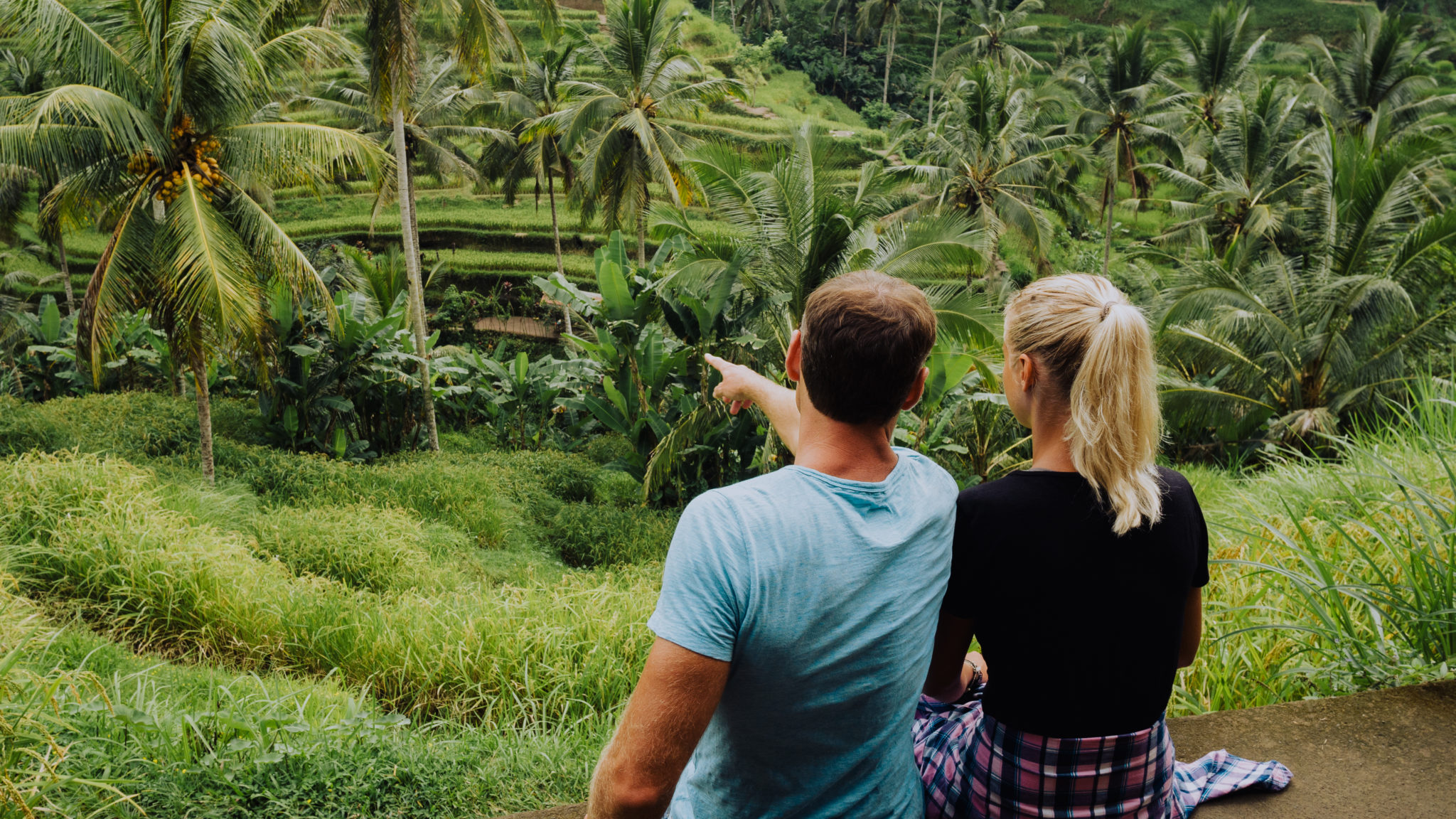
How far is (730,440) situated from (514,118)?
21063 millimetres

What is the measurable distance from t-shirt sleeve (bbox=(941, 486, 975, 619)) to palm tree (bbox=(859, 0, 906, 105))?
46.7 meters

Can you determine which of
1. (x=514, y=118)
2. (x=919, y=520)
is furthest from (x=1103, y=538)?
(x=514, y=118)

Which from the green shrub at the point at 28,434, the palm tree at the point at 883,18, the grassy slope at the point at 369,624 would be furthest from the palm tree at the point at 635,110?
the palm tree at the point at 883,18

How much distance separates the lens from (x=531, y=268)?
96.7 ft

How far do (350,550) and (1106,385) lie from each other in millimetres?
6716

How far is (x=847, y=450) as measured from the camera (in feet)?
4.17

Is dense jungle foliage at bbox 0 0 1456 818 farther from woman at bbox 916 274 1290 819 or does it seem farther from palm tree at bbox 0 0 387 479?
woman at bbox 916 274 1290 819

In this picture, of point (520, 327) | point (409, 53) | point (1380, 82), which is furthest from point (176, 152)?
point (1380, 82)

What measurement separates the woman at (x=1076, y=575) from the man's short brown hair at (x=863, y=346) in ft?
1.07

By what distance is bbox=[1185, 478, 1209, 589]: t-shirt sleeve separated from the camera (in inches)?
60.7

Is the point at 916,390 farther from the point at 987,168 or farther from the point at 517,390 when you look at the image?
the point at 987,168

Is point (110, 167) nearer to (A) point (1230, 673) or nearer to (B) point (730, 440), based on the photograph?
(B) point (730, 440)

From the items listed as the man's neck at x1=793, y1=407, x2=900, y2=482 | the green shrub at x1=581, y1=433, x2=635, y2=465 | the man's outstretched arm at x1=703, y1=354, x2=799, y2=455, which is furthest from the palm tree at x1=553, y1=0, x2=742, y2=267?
the man's neck at x1=793, y1=407, x2=900, y2=482

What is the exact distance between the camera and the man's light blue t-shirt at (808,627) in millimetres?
1112
